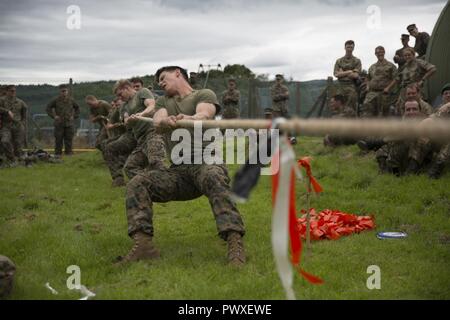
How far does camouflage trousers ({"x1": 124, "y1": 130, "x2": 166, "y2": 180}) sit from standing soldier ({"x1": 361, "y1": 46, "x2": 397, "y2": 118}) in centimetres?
635

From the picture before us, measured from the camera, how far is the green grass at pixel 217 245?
5016 mm

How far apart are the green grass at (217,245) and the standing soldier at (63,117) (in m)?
7.80

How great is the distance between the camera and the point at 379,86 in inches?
535

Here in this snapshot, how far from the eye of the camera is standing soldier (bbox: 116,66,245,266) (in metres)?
5.82

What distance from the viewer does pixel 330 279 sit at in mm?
5188

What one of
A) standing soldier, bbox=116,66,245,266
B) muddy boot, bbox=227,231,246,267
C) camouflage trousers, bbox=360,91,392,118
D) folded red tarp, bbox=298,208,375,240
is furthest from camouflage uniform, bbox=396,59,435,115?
muddy boot, bbox=227,231,246,267

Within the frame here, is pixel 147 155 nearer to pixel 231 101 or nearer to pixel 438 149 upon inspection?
pixel 438 149

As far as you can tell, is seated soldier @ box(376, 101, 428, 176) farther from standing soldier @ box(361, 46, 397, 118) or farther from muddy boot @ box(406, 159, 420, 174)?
standing soldier @ box(361, 46, 397, 118)

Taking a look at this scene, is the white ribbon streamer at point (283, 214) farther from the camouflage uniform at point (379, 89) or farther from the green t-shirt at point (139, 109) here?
the camouflage uniform at point (379, 89)

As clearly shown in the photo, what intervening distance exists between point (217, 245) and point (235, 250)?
101cm

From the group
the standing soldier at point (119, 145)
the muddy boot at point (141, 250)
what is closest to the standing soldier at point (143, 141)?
the standing soldier at point (119, 145)
